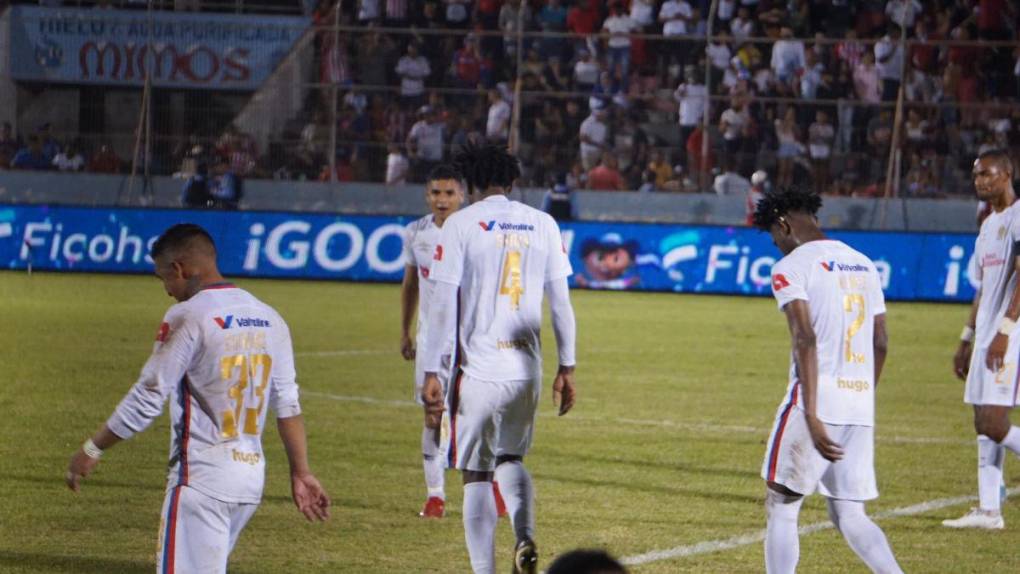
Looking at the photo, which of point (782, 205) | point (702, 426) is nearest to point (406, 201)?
point (702, 426)

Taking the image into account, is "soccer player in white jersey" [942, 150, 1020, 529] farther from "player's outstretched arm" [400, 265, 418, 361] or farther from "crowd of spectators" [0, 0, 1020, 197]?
"crowd of spectators" [0, 0, 1020, 197]

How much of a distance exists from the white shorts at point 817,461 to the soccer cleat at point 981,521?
278 centimetres

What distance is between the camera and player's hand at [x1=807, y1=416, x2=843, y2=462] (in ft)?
22.1

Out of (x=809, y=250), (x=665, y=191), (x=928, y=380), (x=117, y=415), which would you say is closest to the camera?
(x=117, y=415)

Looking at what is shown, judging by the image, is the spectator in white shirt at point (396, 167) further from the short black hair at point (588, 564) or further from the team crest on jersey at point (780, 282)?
the short black hair at point (588, 564)

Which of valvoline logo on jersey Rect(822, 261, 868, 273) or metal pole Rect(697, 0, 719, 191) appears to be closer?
valvoline logo on jersey Rect(822, 261, 868, 273)

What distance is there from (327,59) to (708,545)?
69.2 ft

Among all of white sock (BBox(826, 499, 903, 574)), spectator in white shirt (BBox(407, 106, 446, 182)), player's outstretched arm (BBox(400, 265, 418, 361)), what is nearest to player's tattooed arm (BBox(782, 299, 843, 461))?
white sock (BBox(826, 499, 903, 574))

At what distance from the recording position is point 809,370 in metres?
6.74

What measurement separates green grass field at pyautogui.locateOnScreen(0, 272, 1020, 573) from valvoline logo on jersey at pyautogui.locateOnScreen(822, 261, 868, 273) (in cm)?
203

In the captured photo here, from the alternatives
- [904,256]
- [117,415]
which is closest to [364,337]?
[904,256]

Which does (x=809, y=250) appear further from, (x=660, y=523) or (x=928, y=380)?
(x=928, y=380)

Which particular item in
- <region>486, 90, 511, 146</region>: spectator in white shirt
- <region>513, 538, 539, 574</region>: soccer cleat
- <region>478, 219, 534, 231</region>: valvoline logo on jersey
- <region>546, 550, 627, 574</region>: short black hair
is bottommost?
<region>513, 538, 539, 574</region>: soccer cleat

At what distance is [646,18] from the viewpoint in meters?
31.7
